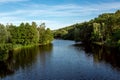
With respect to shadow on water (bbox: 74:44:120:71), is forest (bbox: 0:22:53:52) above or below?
above

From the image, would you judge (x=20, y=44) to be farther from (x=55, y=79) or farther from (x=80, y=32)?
(x=55, y=79)

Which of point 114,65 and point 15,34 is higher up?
point 15,34

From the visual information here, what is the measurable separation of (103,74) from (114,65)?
9241 millimetres

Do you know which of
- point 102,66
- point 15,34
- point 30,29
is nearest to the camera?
point 102,66

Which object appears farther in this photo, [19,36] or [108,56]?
[19,36]

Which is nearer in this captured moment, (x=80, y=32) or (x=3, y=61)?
(x=3, y=61)

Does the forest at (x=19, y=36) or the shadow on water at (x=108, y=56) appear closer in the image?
the shadow on water at (x=108, y=56)

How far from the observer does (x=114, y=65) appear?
4803 centimetres

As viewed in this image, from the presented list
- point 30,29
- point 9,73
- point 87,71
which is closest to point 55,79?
point 87,71

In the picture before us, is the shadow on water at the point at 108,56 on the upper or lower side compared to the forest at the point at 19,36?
lower

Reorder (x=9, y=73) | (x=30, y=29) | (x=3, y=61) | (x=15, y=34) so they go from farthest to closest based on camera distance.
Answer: (x=30, y=29) < (x=15, y=34) < (x=3, y=61) < (x=9, y=73)

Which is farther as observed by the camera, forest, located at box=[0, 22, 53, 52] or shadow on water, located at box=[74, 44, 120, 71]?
forest, located at box=[0, 22, 53, 52]

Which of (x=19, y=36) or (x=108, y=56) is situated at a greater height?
(x=19, y=36)

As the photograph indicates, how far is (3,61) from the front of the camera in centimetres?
5681
